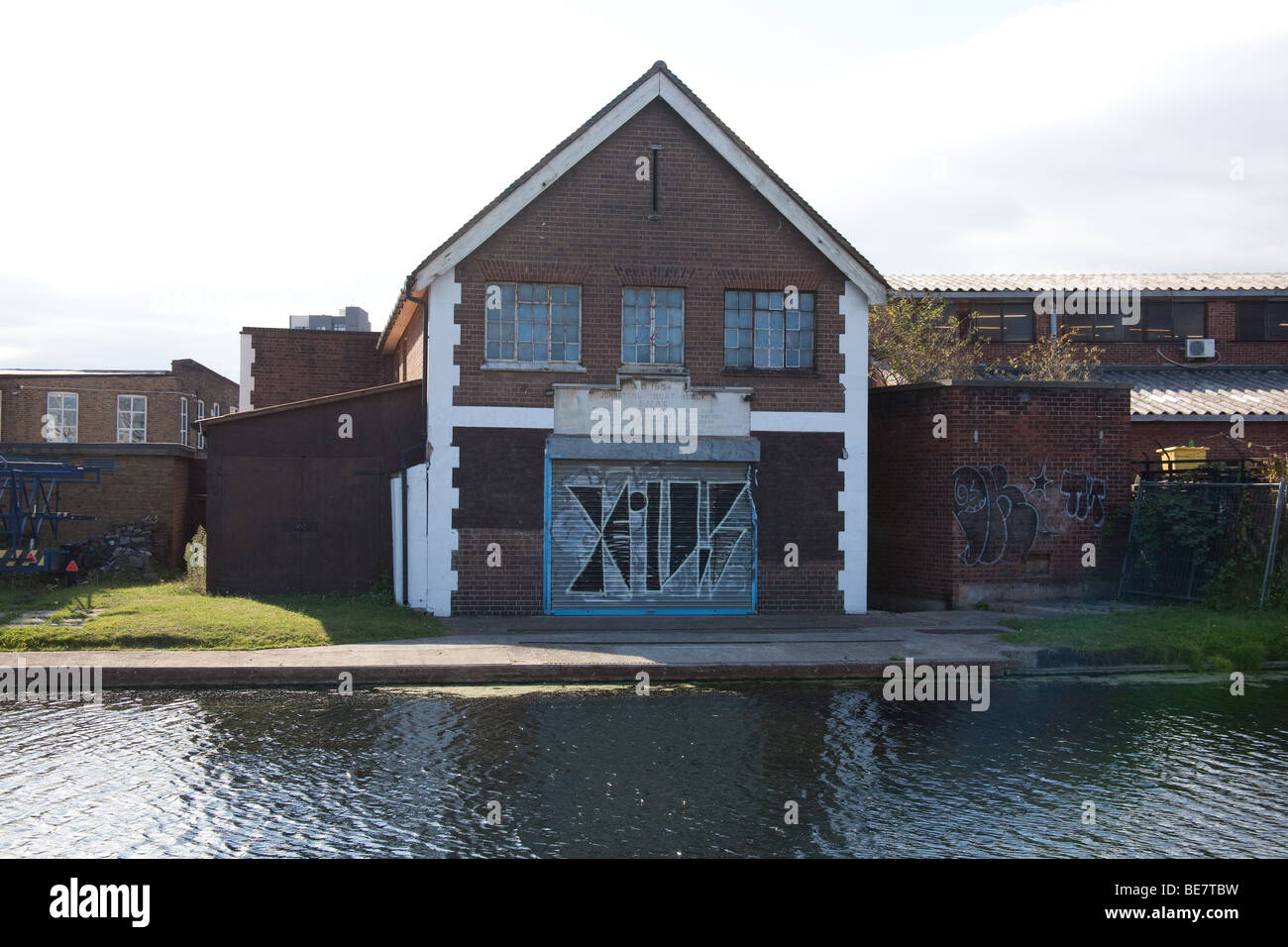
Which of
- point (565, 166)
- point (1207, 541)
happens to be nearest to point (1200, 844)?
point (1207, 541)

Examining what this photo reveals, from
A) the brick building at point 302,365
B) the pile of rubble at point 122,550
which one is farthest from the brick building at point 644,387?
the brick building at point 302,365

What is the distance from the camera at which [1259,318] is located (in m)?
32.9

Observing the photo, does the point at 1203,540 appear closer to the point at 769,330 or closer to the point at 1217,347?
the point at 769,330

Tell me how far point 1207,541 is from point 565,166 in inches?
433

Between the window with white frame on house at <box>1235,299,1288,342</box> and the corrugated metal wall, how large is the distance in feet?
74.8

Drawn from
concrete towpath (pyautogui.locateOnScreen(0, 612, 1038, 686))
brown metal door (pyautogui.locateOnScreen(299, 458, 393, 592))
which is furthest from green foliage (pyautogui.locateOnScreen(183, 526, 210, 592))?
concrete towpath (pyautogui.locateOnScreen(0, 612, 1038, 686))

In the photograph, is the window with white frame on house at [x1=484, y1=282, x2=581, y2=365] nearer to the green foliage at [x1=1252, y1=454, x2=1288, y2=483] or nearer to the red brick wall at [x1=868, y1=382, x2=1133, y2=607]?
the red brick wall at [x1=868, y1=382, x2=1133, y2=607]

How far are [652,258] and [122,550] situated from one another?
36.8 feet

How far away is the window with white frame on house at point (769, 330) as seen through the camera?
17.3m

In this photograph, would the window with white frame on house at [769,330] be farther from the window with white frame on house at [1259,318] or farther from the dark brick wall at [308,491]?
the window with white frame on house at [1259,318]

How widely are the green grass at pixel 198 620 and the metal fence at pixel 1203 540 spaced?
426 inches

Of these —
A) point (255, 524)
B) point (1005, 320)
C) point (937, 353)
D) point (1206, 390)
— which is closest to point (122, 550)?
point (255, 524)

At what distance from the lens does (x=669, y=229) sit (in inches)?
666

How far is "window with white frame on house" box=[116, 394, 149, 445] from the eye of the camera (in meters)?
45.1
